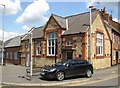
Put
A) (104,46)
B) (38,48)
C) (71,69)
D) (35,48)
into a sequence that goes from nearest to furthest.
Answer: (71,69) → (104,46) → (38,48) → (35,48)

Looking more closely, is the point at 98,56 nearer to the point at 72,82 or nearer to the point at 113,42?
the point at 113,42

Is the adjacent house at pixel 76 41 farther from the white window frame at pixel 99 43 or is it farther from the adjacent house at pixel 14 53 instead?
the adjacent house at pixel 14 53

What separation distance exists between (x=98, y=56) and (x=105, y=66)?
9.23 ft

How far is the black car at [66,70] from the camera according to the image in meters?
17.5

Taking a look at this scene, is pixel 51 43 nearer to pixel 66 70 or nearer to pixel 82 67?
pixel 82 67

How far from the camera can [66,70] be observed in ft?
59.3

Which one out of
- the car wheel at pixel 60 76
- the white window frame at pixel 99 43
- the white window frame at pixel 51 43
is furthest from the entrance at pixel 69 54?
the car wheel at pixel 60 76

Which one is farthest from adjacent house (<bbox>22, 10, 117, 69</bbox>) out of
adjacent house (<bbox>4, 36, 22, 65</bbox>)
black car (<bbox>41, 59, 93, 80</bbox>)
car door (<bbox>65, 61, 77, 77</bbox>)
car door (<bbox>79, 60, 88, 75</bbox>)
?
adjacent house (<bbox>4, 36, 22, 65</bbox>)

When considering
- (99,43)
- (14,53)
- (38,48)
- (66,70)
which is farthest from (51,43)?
(14,53)

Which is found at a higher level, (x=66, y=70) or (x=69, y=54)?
(x=69, y=54)

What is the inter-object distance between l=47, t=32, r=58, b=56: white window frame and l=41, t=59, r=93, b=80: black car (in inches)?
421

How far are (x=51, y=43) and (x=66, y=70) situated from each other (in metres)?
12.9

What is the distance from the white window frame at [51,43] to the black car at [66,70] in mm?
10697

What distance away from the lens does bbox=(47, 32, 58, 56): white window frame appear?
98.6ft
